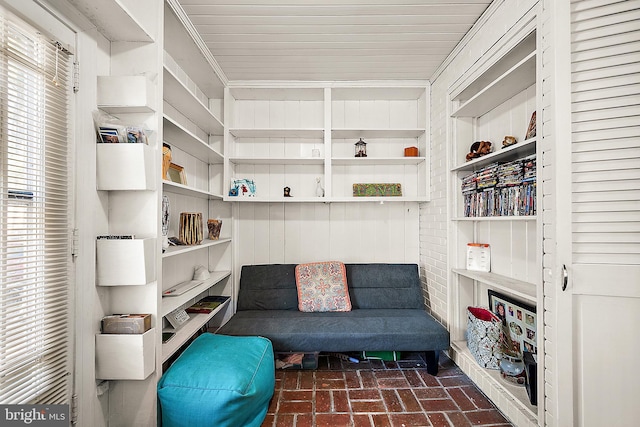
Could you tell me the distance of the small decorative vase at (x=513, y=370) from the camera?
5.92 ft

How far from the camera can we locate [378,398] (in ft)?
6.25

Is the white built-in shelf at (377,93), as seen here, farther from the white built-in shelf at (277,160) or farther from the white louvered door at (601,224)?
the white louvered door at (601,224)

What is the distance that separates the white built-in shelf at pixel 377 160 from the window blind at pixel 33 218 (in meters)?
1.95

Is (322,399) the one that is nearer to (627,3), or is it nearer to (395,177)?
(395,177)

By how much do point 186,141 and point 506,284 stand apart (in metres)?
2.44

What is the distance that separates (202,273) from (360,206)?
163 cm

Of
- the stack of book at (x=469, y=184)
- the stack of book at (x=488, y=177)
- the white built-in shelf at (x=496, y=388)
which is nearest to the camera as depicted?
the white built-in shelf at (x=496, y=388)

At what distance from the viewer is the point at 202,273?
7.98ft

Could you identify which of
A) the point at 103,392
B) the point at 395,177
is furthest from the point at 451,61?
the point at 103,392

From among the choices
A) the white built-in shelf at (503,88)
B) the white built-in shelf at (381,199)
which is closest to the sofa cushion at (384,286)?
the white built-in shelf at (381,199)

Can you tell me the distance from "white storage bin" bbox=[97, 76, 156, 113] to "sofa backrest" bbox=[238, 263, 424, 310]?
5.76 ft

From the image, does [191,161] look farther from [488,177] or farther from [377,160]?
[488,177]

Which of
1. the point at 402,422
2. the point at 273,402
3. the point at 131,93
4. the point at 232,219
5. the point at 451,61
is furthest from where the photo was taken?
the point at 232,219

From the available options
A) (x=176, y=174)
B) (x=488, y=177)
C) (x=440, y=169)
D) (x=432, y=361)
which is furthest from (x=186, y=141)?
(x=432, y=361)
